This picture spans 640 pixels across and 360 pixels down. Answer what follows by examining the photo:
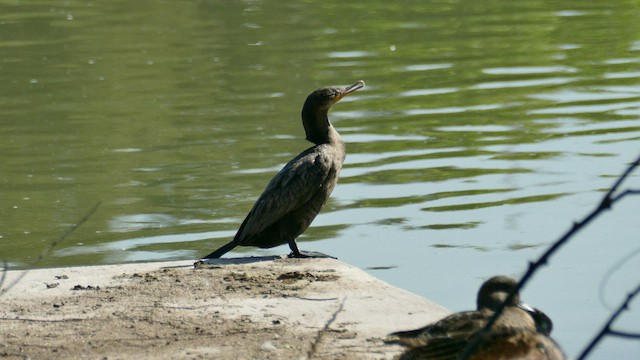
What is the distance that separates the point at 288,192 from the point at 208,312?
145 centimetres

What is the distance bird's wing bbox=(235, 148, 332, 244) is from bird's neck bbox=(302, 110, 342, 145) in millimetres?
265

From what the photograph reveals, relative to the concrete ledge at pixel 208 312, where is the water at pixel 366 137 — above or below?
below

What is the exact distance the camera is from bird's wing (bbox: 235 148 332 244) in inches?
286

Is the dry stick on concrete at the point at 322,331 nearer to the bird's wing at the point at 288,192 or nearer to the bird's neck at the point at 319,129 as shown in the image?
the bird's wing at the point at 288,192

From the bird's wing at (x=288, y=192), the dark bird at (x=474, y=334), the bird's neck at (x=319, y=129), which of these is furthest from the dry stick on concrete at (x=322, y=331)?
the bird's neck at (x=319, y=129)

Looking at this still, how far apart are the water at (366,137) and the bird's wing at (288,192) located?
825 mm

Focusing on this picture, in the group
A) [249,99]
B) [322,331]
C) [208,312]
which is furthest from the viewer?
[249,99]

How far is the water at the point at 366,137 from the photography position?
332 inches

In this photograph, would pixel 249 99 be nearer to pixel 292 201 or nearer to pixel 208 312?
pixel 292 201

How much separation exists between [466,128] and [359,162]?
1.56 meters

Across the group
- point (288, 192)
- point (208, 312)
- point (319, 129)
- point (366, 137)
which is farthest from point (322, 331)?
point (366, 137)

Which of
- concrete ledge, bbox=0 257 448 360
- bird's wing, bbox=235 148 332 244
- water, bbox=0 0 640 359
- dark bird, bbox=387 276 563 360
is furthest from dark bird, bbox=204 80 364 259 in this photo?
dark bird, bbox=387 276 563 360

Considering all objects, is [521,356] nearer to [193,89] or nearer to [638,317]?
[638,317]

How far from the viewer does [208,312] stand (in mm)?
5945
